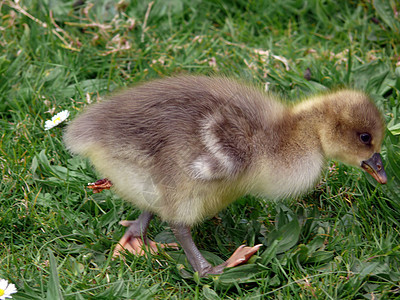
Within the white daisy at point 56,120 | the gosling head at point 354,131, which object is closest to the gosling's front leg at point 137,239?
the white daisy at point 56,120

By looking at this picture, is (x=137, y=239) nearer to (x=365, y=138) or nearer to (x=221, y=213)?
(x=221, y=213)

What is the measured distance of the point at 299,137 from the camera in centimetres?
252

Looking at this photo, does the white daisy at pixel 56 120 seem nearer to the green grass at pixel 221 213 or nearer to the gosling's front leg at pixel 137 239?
the green grass at pixel 221 213

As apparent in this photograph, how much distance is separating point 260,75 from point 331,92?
100 cm

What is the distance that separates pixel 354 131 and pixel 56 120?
158 centimetres

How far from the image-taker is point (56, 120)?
322 centimetres

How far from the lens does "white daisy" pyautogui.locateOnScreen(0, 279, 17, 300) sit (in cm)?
230

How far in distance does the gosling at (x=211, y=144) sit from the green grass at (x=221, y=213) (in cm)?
18

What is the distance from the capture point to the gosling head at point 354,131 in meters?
2.50

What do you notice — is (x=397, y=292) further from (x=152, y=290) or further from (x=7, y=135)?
(x=7, y=135)

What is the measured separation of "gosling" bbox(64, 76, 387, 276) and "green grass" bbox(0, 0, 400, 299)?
18 cm

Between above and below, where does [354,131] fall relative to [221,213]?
above

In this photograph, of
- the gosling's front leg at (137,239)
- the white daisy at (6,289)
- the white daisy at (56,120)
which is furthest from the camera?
the white daisy at (56,120)

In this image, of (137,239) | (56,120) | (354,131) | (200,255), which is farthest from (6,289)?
(354,131)
